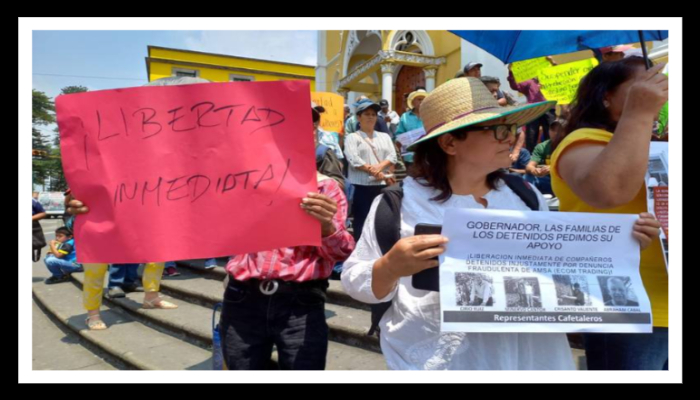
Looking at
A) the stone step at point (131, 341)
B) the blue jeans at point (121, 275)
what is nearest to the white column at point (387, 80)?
the blue jeans at point (121, 275)

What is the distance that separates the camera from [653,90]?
4.19 ft

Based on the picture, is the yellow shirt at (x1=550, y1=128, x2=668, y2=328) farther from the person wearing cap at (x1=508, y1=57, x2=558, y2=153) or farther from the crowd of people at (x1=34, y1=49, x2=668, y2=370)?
the person wearing cap at (x1=508, y1=57, x2=558, y2=153)

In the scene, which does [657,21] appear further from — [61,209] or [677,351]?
[61,209]

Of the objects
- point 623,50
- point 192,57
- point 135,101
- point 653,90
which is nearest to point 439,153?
point 653,90

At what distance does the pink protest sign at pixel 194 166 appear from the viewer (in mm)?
1640

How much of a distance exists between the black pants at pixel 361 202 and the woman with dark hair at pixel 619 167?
319cm

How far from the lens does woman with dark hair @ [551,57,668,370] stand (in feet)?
4.23

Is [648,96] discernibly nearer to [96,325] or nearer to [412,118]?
[412,118]

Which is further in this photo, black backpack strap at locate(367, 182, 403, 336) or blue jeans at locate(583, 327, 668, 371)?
blue jeans at locate(583, 327, 668, 371)

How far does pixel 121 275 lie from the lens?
5.66 metres

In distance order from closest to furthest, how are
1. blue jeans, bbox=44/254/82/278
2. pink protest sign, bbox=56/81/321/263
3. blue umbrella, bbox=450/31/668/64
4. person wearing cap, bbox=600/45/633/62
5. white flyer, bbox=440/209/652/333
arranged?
1. white flyer, bbox=440/209/652/333
2. pink protest sign, bbox=56/81/321/263
3. blue umbrella, bbox=450/31/668/64
4. person wearing cap, bbox=600/45/633/62
5. blue jeans, bbox=44/254/82/278

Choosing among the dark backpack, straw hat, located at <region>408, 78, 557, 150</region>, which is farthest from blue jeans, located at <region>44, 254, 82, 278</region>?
straw hat, located at <region>408, 78, 557, 150</region>

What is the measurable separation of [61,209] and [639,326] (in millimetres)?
24347

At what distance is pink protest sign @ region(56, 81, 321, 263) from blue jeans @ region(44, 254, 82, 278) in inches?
248
